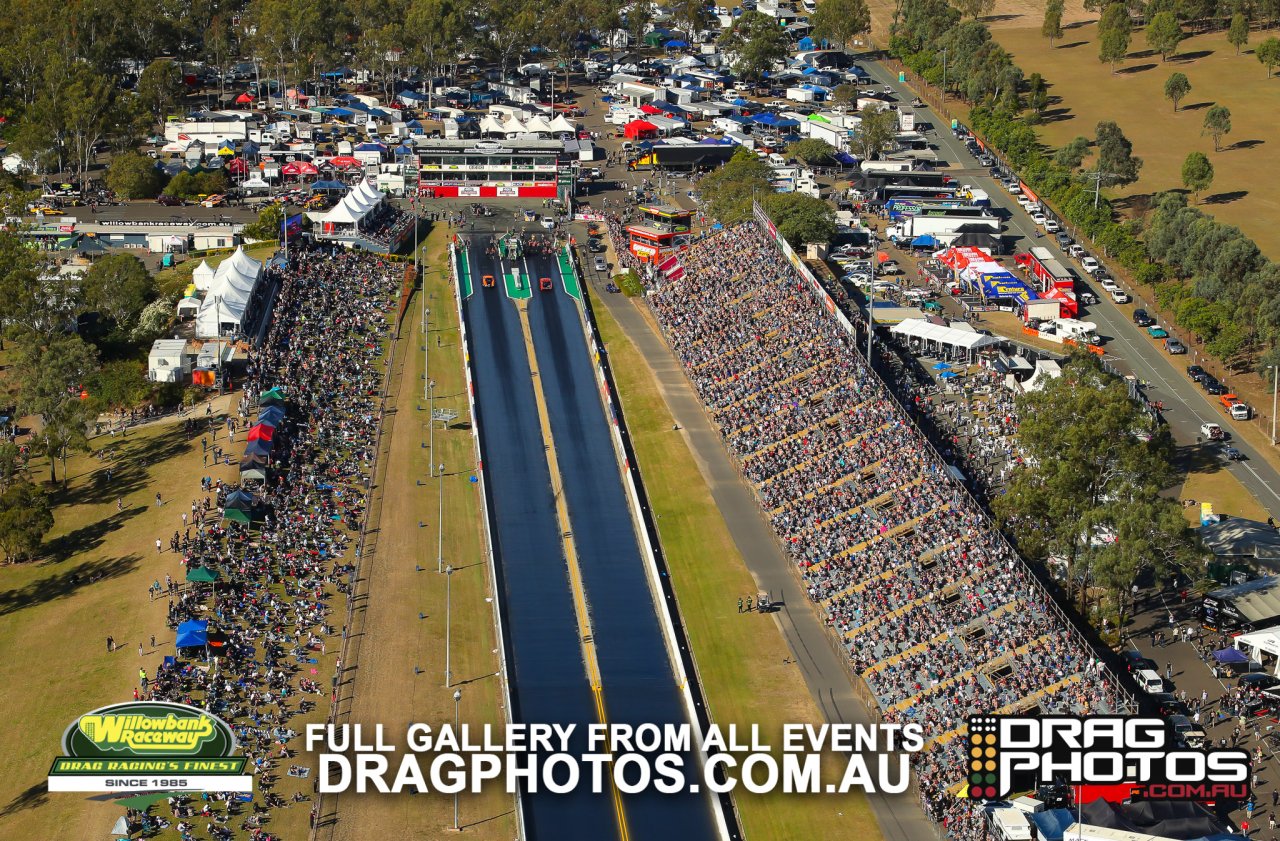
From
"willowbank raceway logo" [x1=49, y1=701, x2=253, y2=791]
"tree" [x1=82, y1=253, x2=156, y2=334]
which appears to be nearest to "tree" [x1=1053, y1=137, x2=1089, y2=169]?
"tree" [x1=82, y1=253, x2=156, y2=334]

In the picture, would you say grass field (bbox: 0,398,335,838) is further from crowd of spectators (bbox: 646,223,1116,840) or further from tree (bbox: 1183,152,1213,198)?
tree (bbox: 1183,152,1213,198)

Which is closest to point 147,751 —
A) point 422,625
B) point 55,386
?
point 422,625

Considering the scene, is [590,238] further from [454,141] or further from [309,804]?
[309,804]

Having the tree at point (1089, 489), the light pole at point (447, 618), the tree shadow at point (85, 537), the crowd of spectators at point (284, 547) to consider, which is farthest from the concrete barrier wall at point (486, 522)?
the tree at point (1089, 489)

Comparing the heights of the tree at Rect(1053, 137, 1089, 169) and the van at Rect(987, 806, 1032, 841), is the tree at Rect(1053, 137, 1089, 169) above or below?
below

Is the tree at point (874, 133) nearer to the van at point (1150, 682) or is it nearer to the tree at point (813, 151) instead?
the tree at point (813, 151)

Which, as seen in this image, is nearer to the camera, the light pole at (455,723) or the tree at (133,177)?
the light pole at (455,723)
